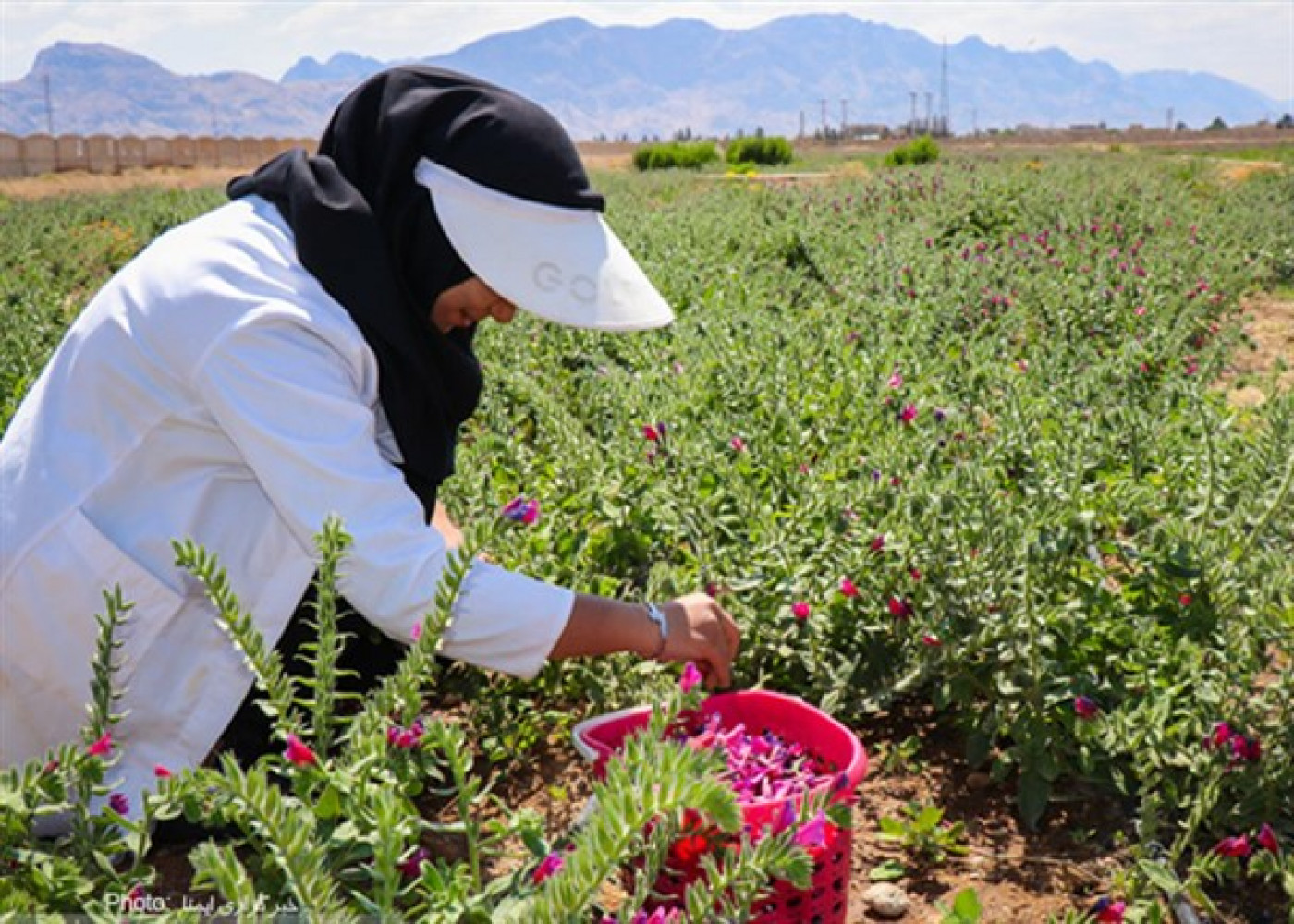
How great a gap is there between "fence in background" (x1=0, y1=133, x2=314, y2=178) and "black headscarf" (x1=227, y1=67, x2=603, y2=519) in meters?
49.6

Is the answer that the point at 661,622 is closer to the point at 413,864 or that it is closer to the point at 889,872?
the point at 413,864

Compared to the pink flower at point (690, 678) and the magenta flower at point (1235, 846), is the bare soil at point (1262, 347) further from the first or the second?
the pink flower at point (690, 678)

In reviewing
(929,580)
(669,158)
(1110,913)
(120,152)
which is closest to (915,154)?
(669,158)

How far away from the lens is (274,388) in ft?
5.94

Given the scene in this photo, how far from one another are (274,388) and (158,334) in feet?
0.78

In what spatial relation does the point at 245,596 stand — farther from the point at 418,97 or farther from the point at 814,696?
the point at 814,696

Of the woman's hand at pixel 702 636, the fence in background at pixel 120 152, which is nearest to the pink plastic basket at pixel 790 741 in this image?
the woman's hand at pixel 702 636

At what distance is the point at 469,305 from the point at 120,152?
58149 millimetres

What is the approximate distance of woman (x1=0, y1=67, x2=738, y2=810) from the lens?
5.95 ft

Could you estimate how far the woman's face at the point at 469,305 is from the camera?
6.64 feet

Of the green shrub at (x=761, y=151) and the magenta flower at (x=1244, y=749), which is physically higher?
the green shrub at (x=761, y=151)

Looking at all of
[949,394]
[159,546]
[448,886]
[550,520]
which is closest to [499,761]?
[550,520]

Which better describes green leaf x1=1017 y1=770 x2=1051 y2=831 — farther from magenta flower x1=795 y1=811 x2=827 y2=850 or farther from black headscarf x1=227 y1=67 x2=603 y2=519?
black headscarf x1=227 y1=67 x2=603 y2=519

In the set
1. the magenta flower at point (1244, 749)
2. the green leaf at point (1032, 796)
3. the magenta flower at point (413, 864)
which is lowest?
the green leaf at point (1032, 796)
